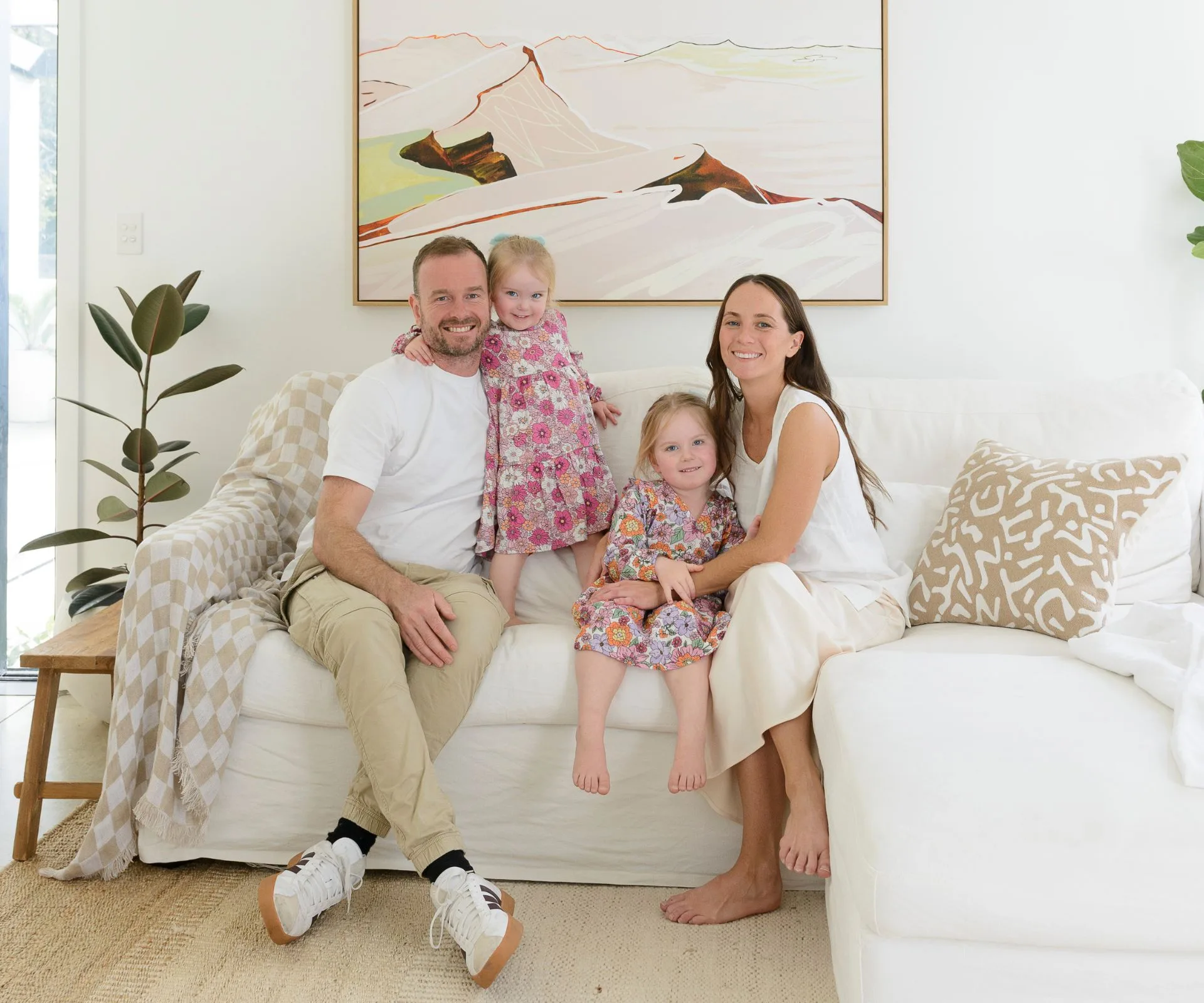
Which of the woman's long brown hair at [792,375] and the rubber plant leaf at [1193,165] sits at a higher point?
the rubber plant leaf at [1193,165]

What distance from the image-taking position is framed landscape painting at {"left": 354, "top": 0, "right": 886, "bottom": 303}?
263 centimetres

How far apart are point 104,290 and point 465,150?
114 cm

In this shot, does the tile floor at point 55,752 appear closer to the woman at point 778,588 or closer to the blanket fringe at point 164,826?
the blanket fringe at point 164,826

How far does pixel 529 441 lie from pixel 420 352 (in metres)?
0.29

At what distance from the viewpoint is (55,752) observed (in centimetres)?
246

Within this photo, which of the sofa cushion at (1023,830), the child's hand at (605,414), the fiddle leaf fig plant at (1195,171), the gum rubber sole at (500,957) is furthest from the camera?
the fiddle leaf fig plant at (1195,171)

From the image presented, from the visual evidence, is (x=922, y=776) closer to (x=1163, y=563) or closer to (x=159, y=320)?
(x=1163, y=563)

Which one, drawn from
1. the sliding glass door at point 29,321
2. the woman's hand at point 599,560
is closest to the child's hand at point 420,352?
the woman's hand at point 599,560

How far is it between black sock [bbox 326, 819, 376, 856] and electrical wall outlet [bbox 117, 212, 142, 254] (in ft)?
6.38

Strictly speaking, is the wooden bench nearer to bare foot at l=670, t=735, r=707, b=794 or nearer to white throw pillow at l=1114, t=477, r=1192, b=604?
bare foot at l=670, t=735, r=707, b=794

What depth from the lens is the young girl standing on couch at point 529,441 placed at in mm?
2072

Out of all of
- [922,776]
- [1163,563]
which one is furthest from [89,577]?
[1163,563]

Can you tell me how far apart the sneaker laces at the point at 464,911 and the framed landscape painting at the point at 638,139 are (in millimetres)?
1677

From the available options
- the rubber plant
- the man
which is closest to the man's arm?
the man
